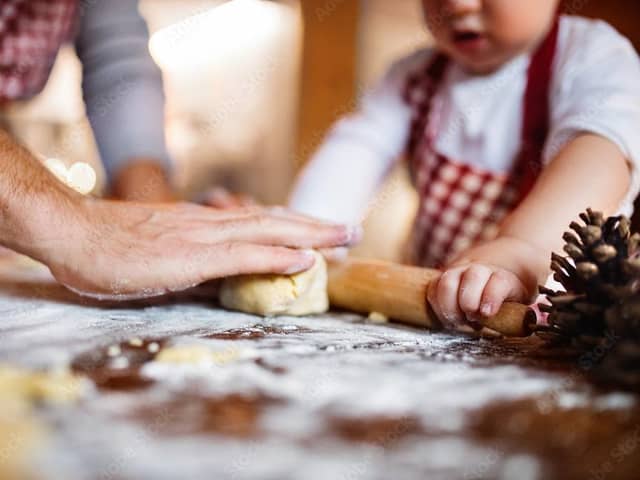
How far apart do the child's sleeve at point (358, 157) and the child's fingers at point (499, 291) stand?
0.48 metres

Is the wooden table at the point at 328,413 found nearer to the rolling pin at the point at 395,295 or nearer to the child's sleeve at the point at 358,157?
the rolling pin at the point at 395,295

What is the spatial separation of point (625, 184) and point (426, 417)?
21.5 inches

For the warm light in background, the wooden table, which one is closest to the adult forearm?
the wooden table

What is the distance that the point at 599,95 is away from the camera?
35.5 inches

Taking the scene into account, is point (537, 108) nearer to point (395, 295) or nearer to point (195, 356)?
point (395, 295)

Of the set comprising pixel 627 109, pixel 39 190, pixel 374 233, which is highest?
pixel 627 109

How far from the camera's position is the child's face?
3.04 ft

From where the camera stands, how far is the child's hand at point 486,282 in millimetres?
640

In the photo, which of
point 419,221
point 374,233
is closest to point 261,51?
point 374,233

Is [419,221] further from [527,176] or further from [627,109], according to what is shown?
[627,109]

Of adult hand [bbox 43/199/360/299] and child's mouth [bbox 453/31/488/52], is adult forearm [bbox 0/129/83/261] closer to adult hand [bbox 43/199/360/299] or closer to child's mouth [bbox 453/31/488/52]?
adult hand [bbox 43/199/360/299]

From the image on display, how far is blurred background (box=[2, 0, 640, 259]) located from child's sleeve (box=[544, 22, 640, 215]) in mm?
1814

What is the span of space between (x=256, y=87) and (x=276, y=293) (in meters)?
3.18

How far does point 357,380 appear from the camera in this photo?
0.47 m
